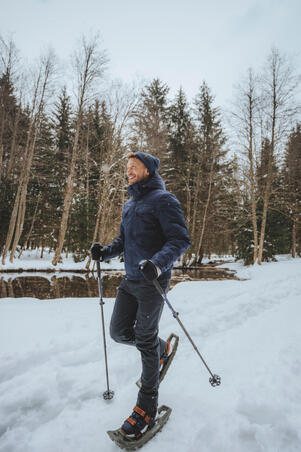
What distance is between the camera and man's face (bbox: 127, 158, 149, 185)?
2117mm

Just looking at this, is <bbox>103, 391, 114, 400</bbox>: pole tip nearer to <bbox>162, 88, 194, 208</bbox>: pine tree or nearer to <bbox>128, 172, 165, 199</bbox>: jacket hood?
<bbox>128, 172, 165, 199</bbox>: jacket hood

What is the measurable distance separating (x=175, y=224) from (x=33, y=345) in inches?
102

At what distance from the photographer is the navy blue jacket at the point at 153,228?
5.86ft

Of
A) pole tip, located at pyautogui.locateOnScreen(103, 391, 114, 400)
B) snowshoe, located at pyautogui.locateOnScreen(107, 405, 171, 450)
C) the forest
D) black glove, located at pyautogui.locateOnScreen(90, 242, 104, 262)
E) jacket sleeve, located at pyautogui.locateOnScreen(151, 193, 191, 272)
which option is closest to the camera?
snowshoe, located at pyautogui.locateOnScreen(107, 405, 171, 450)

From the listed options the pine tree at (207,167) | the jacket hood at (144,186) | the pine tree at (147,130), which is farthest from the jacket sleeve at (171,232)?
the pine tree at (207,167)

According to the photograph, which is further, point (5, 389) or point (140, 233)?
point (5, 389)

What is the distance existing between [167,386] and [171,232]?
1640mm

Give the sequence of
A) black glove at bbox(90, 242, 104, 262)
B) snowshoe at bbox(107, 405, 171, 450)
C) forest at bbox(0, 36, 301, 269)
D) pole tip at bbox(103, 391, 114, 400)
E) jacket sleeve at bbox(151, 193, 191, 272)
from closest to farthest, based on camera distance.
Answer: snowshoe at bbox(107, 405, 171, 450), jacket sleeve at bbox(151, 193, 191, 272), pole tip at bbox(103, 391, 114, 400), black glove at bbox(90, 242, 104, 262), forest at bbox(0, 36, 301, 269)

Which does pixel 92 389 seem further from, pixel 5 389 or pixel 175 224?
pixel 175 224

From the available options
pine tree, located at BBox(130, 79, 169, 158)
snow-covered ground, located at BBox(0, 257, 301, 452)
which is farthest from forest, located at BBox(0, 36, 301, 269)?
snow-covered ground, located at BBox(0, 257, 301, 452)

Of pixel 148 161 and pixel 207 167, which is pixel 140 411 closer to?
pixel 148 161

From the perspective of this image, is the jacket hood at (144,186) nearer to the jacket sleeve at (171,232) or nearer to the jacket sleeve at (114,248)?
the jacket sleeve at (171,232)

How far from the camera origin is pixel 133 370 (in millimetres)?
2594

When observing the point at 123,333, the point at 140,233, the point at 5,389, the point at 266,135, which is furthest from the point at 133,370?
the point at 266,135
